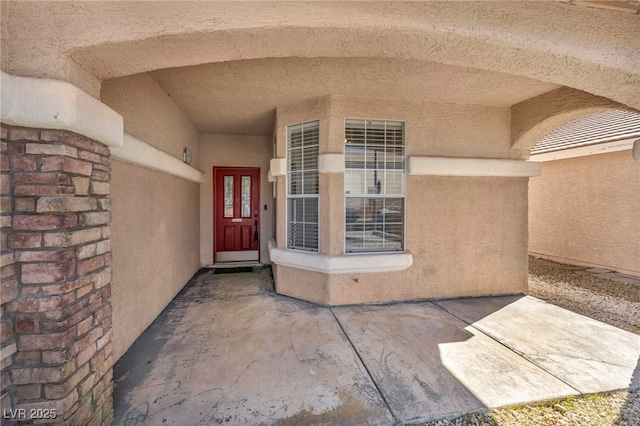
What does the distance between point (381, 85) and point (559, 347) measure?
3.57m

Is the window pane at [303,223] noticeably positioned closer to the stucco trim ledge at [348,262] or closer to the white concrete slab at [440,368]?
the stucco trim ledge at [348,262]

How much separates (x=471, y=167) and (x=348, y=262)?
2411mm

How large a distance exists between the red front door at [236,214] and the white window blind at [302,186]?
2303mm

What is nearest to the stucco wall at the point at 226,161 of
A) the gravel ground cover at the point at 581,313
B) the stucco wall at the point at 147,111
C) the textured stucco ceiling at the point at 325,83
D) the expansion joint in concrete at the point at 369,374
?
the stucco wall at the point at 147,111

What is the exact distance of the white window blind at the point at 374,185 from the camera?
4.18 m

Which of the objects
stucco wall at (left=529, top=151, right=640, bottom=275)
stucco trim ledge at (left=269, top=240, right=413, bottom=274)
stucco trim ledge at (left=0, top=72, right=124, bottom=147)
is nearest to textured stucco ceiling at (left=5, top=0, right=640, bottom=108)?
stucco trim ledge at (left=0, top=72, right=124, bottom=147)

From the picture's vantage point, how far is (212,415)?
2.04 metres

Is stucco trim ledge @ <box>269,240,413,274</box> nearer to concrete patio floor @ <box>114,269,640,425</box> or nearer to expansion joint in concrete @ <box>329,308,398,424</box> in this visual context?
concrete patio floor @ <box>114,269,640,425</box>

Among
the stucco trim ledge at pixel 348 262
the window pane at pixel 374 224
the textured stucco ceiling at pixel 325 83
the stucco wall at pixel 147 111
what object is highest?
the textured stucco ceiling at pixel 325 83

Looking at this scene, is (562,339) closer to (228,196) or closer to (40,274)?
(40,274)

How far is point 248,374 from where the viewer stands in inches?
99.2

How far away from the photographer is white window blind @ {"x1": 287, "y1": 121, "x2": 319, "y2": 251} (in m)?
4.30

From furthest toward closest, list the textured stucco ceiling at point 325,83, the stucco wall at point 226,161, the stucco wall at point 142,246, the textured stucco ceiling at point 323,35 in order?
the stucco wall at point 226,161, the textured stucco ceiling at point 325,83, the stucco wall at point 142,246, the textured stucco ceiling at point 323,35

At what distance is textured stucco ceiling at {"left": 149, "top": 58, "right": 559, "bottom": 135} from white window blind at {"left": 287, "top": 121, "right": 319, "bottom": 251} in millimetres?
529
